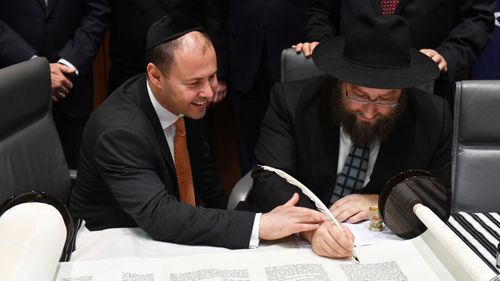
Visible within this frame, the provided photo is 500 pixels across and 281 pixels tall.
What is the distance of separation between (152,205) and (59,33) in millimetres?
1466

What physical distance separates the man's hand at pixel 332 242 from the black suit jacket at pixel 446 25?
1.20 m

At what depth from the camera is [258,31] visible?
2.87 meters

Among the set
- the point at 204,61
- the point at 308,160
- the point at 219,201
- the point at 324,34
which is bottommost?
the point at 219,201

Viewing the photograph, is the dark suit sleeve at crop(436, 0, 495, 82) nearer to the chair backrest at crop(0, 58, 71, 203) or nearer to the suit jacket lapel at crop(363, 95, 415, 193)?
the suit jacket lapel at crop(363, 95, 415, 193)

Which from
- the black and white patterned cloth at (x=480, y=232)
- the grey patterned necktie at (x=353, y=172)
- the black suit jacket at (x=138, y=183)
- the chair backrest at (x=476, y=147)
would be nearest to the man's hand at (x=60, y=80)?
the black suit jacket at (x=138, y=183)

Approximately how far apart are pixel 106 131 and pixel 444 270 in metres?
0.91

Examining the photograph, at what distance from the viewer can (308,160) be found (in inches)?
78.1

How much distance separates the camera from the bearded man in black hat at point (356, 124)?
1.78 metres

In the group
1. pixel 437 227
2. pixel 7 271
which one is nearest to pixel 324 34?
pixel 437 227

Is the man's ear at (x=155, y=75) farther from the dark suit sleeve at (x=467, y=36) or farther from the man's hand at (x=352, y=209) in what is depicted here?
the dark suit sleeve at (x=467, y=36)

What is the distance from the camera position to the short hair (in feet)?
5.81

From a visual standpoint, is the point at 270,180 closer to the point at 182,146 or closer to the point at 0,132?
the point at 182,146

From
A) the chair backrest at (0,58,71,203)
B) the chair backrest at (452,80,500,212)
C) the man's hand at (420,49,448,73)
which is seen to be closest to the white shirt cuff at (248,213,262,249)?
the chair backrest at (0,58,71,203)

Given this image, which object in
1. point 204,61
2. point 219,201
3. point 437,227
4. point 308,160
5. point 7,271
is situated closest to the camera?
point 7,271
